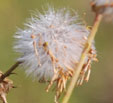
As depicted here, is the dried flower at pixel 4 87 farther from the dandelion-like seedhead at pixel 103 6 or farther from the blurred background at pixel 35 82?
the blurred background at pixel 35 82

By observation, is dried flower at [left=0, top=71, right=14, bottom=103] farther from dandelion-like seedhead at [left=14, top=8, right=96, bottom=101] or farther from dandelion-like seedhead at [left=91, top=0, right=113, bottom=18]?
dandelion-like seedhead at [left=91, top=0, right=113, bottom=18]

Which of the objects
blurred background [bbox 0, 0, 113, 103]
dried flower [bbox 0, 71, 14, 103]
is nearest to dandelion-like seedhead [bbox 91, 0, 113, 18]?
dried flower [bbox 0, 71, 14, 103]

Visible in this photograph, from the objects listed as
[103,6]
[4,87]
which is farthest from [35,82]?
[103,6]

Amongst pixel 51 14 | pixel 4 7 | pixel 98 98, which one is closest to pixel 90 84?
pixel 98 98

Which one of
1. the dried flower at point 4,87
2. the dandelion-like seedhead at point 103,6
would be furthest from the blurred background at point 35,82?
the dandelion-like seedhead at point 103,6

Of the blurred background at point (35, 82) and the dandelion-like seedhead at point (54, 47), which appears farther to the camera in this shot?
the blurred background at point (35, 82)
